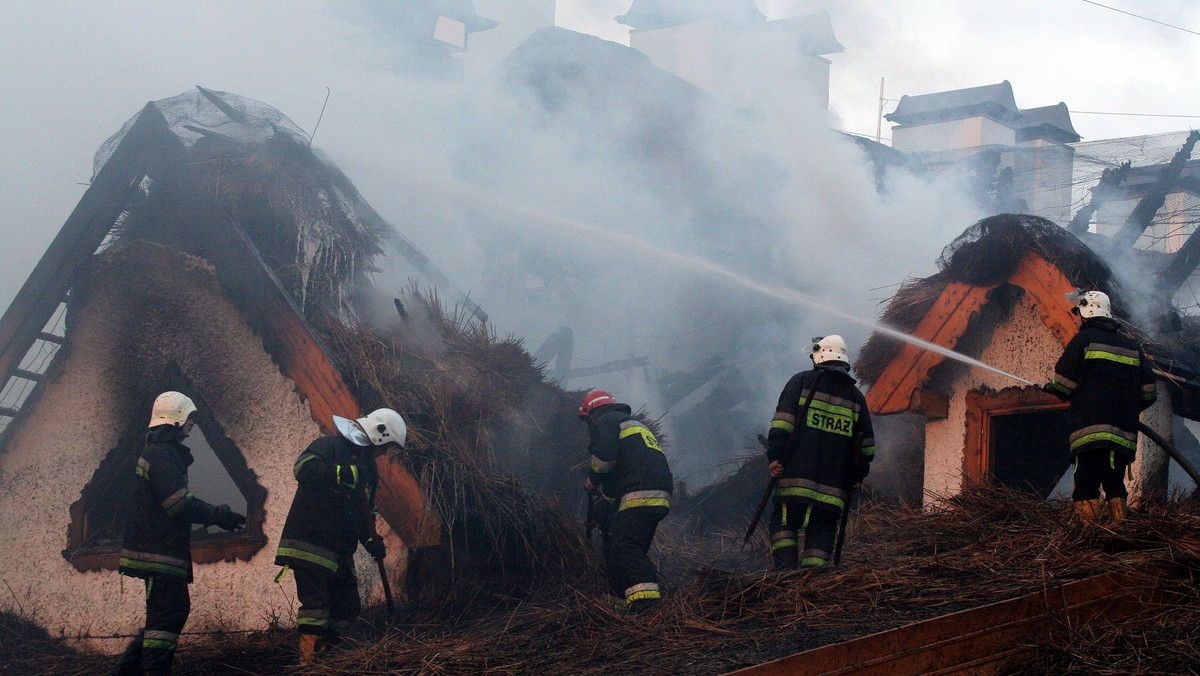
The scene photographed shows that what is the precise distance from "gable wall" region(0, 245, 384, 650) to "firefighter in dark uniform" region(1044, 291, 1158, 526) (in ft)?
16.0

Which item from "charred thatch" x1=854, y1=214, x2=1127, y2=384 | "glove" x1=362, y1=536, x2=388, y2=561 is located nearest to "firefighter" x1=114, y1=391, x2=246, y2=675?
"glove" x1=362, y1=536, x2=388, y2=561

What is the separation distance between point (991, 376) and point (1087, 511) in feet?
8.41

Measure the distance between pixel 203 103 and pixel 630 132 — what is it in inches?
415

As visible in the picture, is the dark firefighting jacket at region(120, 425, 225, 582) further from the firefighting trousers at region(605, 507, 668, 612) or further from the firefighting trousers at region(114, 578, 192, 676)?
the firefighting trousers at region(605, 507, 668, 612)

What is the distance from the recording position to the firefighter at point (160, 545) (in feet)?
18.5

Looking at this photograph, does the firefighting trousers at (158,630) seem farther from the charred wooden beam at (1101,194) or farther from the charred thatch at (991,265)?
the charred wooden beam at (1101,194)

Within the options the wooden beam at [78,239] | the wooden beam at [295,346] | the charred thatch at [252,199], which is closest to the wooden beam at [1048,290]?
the wooden beam at [295,346]

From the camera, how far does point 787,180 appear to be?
17.0 meters

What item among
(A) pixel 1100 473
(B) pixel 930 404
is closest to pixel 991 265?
(B) pixel 930 404

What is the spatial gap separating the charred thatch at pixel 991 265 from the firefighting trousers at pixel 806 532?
2.43 meters

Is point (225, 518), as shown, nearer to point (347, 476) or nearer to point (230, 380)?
point (347, 476)

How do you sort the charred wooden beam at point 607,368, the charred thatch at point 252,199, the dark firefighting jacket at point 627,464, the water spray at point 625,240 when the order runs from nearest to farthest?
1. the dark firefighting jacket at point 627,464
2. the charred thatch at point 252,199
3. the charred wooden beam at point 607,368
4. the water spray at point 625,240

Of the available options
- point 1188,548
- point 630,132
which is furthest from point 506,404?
point 630,132

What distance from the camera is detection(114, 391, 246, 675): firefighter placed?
564 centimetres
